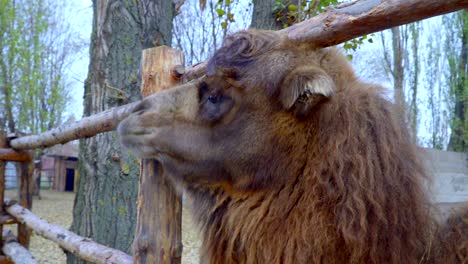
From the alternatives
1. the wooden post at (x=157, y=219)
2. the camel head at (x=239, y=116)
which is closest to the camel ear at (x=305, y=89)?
the camel head at (x=239, y=116)

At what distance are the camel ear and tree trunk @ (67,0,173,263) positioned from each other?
2472 mm

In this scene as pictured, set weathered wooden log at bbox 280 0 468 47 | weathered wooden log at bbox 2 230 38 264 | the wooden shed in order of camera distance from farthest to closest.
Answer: the wooden shed, weathered wooden log at bbox 2 230 38 264, weathered wooden log at bbox 280 0 468 47

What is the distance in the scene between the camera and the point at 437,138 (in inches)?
364

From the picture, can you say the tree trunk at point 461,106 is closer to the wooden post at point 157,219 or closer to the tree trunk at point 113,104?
the tree trunk at point 113,104

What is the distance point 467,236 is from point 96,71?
3.56 m

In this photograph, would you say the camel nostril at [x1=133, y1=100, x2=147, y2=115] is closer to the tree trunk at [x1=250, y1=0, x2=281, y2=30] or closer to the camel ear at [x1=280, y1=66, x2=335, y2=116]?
the camel ear at [x1=280, y1=66, x2=335, y2=116]

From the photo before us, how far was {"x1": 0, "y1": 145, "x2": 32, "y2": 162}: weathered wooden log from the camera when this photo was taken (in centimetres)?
511

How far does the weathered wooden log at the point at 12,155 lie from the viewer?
5106 millimetres

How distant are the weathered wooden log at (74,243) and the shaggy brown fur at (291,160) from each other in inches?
31.9

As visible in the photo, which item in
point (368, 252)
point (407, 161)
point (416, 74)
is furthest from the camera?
point (416, 74)

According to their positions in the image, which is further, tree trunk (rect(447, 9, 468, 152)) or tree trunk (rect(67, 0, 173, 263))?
tree trunk (rect(447, 9, 468, 152))

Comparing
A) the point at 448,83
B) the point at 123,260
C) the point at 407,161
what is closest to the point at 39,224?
the point at 123,260

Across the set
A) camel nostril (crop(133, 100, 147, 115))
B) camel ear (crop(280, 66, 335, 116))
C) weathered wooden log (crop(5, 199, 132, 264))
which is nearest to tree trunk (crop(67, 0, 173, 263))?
weathered wooden log (crop(5, 199, 132, 264))

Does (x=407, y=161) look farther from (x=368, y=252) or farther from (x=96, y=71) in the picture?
(x=96, y=71)
